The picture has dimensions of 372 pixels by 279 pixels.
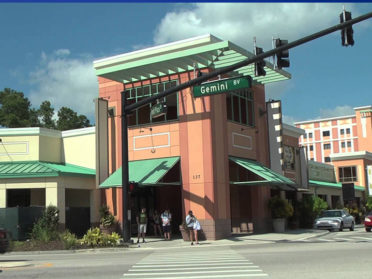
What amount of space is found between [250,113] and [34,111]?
40.0 metres

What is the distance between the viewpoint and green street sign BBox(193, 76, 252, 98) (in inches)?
743

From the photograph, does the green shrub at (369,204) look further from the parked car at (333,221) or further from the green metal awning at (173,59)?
the green metal awning at (173,59)

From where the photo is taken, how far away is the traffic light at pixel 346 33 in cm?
1537

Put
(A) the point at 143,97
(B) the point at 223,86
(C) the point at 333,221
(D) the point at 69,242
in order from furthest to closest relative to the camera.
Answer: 1. (C) the point at 333,221
2. (A) the point at 143,97
3. (D) the point at 69,242
4. (B) the point at 223,86

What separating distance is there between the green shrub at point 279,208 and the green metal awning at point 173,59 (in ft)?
25.8

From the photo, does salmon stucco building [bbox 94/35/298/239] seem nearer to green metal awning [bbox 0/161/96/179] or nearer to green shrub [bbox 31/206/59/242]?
green metal awning [bbox 0/161/96/179]

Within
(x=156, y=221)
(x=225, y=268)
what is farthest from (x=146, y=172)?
(x=225, y=268)

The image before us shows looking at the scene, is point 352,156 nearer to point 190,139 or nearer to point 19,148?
point 190,139

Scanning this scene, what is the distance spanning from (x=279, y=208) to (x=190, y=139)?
7.67 metres

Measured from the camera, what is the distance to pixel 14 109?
61562 millimetres

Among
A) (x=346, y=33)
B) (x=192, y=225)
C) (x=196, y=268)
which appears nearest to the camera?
(x=196, y=268)

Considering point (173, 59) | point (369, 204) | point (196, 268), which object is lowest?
point (196, 268)

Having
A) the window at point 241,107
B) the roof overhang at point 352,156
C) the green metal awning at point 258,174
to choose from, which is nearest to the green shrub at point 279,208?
the green metal awning at point 258,174

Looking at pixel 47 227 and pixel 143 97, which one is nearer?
pixel 47 227
